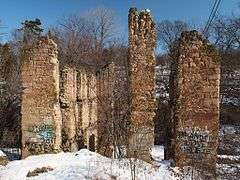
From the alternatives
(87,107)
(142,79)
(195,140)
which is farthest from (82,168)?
(87,107)

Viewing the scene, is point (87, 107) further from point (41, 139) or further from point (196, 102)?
point (196, 102)

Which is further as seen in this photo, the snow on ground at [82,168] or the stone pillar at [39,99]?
the stone pillar at [39,99]

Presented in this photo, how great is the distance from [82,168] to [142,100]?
295 cm

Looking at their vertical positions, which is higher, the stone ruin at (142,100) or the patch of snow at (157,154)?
the stone ruin at (142,100)

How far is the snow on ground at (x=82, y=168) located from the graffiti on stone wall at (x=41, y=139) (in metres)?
0.57

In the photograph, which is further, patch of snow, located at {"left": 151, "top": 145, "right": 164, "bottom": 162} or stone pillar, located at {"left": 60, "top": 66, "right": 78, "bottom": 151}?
patch of snow, located at {"left": 151, "top": 145, "right": 164, "bottom": 162}

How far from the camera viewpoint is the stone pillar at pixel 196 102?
1112cm

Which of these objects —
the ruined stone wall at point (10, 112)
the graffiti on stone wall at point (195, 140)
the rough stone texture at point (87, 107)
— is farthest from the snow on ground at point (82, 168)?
the ruined stone wall at point (10, 112)

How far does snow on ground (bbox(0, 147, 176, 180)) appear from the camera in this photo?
10.1 meters

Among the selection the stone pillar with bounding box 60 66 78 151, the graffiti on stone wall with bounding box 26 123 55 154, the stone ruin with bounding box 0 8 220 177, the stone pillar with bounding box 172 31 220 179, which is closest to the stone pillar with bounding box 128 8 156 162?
the stone ruin with bounding box 0 8 220 177

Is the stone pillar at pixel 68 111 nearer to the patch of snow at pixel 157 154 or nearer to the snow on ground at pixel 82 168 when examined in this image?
the snow on ground at pixel 82 168

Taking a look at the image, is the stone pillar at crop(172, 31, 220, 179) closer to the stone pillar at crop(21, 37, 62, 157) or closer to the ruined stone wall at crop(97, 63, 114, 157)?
the stone pillar at crop(21, 37, 62, 157)

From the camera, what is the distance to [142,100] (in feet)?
40.7

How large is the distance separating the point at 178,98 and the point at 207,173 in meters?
2.12
